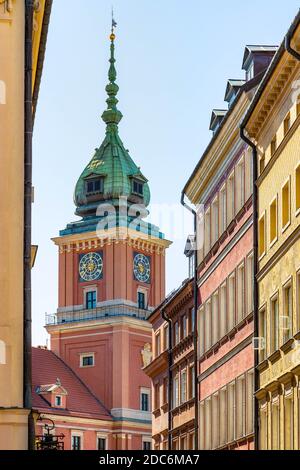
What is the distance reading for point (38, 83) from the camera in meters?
32.7

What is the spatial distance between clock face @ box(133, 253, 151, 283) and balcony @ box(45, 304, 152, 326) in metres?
3.65

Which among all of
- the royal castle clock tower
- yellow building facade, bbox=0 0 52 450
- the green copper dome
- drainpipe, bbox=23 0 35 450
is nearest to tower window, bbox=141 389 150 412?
the royal castle clock tower

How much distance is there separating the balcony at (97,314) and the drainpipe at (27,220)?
95.7 meters

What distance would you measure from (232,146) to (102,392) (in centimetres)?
7511

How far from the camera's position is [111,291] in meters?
123

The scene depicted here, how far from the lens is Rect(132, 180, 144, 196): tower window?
13462 centimetres

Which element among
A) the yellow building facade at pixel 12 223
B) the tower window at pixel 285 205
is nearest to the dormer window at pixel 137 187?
the tower window at pixel 285 205

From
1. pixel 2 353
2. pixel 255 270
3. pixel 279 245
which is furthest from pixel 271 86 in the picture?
pixel 2 353

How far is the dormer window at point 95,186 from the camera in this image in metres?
133

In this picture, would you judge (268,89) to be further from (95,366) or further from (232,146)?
(95,366)

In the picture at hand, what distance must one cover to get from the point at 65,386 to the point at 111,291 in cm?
927

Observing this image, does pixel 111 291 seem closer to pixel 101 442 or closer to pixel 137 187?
pixel 101 442

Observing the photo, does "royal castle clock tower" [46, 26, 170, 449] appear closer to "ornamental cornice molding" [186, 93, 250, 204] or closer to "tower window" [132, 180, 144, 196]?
"tower window" [132, 180, 144, 196]
